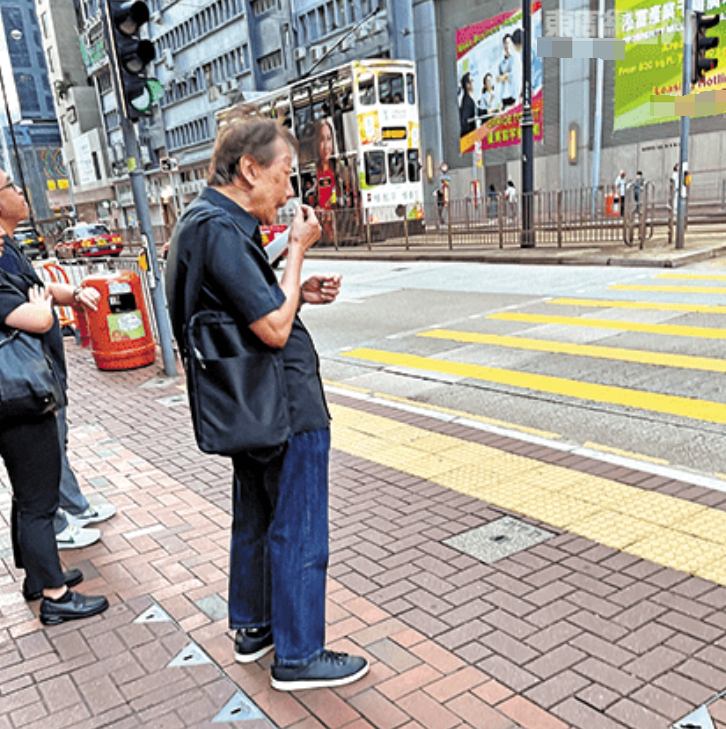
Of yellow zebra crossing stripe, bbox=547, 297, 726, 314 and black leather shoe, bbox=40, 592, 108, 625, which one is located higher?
black leather shoe, bbox=40, 592, 108, 625

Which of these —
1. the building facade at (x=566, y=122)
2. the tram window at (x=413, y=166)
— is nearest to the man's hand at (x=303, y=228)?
the building facade at (x=566, y=122)

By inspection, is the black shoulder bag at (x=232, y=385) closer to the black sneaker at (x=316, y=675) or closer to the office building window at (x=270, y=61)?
the black sneaker at (x=316, y=675)

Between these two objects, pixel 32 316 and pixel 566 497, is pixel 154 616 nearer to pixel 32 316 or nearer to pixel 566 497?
pixel 32 316

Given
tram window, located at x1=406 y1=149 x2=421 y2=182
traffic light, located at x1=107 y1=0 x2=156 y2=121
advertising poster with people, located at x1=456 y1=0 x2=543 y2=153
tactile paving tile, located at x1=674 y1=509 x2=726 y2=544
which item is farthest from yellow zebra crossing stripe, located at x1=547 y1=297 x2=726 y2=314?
advertising poster with people, located at x1=456 y1=0 x2=543 y2=153

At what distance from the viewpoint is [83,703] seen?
2.67m

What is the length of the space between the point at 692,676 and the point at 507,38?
3424cm

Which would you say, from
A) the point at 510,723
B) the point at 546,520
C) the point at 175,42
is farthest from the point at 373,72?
the point at 175,42

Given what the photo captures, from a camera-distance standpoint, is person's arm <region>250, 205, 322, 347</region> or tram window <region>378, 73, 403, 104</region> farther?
tram window <region>378, 73, 403, 104</region>

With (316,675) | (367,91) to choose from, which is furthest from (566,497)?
(367,91)

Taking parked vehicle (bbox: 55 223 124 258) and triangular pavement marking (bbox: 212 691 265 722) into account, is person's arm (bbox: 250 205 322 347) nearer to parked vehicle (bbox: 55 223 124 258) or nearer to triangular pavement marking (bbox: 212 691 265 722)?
triangular pavement marking (bbox: 212 691 265 722)

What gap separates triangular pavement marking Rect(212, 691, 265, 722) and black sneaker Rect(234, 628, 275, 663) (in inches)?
8.7

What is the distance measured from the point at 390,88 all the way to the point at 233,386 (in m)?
24.1

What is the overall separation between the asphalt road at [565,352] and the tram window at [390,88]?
12817 millimetres

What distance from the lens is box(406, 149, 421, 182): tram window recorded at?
25406 millimetres
